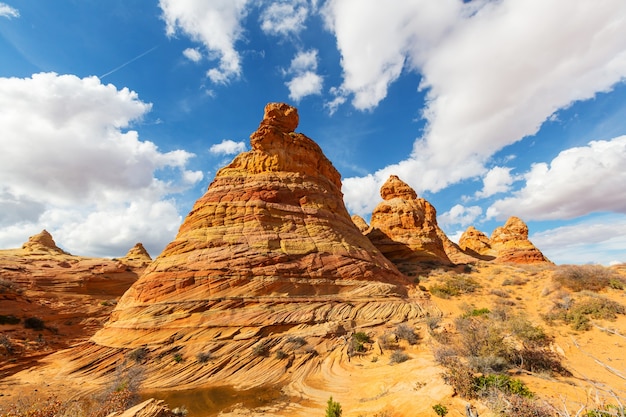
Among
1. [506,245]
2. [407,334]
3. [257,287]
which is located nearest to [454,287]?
[407,334]

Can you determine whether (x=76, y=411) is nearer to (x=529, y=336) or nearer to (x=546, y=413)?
(x=546, y=413)

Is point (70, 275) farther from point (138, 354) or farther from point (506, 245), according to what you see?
point (506, 245)

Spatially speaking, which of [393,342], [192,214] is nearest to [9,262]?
[192,214]

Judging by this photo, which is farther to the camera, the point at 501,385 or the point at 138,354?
the point at 138,354

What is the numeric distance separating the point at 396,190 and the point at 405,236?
1188 centimetres

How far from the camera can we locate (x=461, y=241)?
246 feet

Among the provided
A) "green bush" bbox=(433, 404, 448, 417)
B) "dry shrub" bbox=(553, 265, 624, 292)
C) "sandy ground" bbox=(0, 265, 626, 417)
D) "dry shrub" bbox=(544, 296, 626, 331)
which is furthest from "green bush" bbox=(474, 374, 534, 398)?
"dry shrub" bbox=(553, 265, 624, 292)

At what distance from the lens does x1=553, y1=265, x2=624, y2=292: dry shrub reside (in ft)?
79.7

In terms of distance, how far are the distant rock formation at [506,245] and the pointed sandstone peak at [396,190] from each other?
60.9 feet

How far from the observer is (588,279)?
987 inches

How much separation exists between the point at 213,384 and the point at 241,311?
452 cm

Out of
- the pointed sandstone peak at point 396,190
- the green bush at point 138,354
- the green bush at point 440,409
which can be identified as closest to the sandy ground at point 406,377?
the green bush at point 440,409

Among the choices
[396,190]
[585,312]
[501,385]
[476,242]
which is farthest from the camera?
[476,242]

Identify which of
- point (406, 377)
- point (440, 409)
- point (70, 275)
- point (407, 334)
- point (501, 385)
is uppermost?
point (70, 275)
